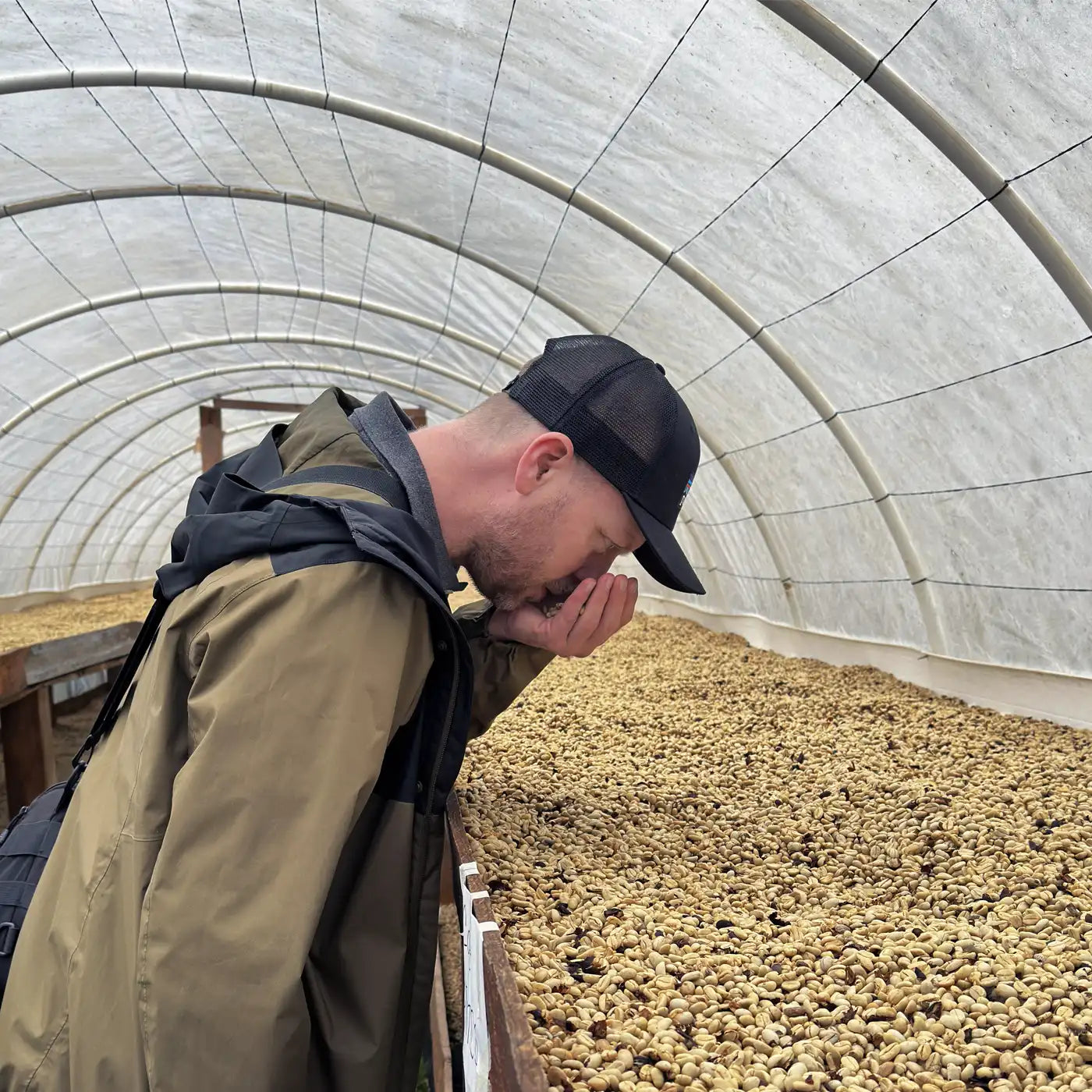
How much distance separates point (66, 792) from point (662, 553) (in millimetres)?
1317

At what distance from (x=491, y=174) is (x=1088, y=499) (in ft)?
13.9

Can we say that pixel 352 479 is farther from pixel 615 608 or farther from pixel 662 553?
pixel 615 608

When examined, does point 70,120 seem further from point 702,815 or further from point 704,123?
point 702,815

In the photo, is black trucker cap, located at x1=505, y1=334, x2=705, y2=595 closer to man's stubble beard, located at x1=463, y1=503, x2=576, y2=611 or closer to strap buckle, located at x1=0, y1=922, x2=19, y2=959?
man's stubble beard, located at x1=463, y1=503, x2=576, y2=611

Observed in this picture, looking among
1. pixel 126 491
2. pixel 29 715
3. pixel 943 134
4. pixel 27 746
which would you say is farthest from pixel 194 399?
pixel 943 134

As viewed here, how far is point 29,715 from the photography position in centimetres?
805

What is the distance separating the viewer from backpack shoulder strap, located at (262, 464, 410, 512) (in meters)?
1.70

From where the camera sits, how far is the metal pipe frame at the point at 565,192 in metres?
6.04

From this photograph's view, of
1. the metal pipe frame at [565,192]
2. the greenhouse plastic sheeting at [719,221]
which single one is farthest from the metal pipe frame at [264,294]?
the metal pipe frame at [565,192]

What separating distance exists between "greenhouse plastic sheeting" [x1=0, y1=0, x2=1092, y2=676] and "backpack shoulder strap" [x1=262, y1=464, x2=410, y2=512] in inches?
104

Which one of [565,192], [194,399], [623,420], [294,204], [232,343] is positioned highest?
[194,399]

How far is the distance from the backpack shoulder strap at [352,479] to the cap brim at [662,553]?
45cm

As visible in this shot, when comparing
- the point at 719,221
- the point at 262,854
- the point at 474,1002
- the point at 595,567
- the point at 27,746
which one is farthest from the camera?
the point at 27,746

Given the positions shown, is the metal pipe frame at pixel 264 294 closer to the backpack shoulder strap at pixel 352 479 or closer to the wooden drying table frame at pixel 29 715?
the wooden drying table frame at pixel 29 715
